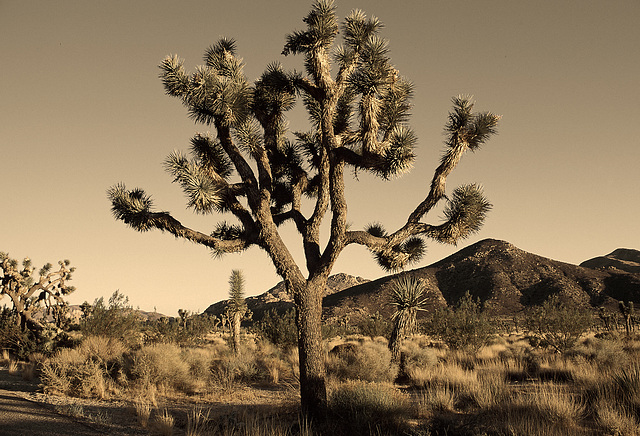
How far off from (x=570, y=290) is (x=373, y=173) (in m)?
58.2

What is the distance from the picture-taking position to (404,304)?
1383 cm

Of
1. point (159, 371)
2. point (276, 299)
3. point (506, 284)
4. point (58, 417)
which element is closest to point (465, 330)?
point (159, 371)

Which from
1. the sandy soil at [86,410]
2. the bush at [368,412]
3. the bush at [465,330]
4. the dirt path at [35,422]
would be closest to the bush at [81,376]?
the sandy soil at [86,410]

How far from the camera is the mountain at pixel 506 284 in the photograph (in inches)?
2260

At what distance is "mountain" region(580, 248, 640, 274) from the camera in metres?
90.2

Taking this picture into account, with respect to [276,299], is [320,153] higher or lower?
lower

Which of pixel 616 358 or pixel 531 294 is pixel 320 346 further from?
pixel 531 294

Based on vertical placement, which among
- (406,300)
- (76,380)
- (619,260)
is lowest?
(76,380)

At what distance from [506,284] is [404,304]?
2120 inches

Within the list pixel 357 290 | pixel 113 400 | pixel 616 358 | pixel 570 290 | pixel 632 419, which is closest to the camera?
pixel 632 419

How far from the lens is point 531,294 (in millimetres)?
58969

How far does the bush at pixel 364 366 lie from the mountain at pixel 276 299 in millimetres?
60392

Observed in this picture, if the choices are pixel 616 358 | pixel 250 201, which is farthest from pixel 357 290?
pixel 250 201

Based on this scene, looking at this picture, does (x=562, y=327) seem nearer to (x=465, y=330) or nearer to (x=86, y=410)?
(x=465, y=330)
